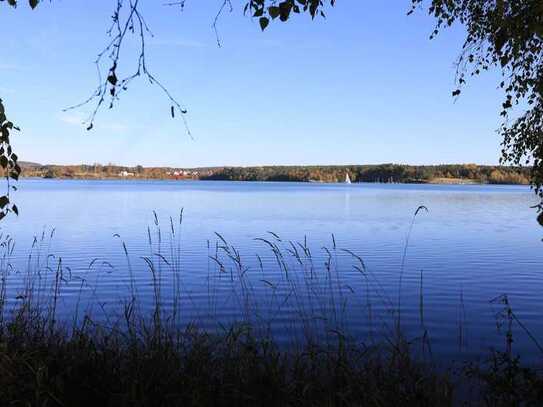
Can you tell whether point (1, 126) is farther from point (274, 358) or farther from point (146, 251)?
point (146, 251)

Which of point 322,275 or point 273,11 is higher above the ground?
point 273,11

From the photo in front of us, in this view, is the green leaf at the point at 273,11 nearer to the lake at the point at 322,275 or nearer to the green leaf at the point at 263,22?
the green leaf at the point at 263,22

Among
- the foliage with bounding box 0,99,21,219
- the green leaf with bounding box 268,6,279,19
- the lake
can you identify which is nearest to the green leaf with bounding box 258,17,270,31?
the green leaf with bounding box 268,6,279,19

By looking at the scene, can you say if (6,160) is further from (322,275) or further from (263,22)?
(322,275)

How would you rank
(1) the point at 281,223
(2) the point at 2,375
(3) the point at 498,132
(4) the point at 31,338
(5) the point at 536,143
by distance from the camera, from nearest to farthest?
(2) the point at 2,375 < (4) the point at 31,338 < (5) the point at 536,143 < (3) the point at 498,132 < (1) the point at 281,223

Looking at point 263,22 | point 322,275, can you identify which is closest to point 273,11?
point 263,22

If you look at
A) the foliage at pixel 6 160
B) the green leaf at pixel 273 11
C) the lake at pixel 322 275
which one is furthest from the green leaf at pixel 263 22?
the lake at pixel 322 275

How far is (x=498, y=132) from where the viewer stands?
9.65 meters

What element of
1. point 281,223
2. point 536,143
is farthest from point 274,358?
point 281,223

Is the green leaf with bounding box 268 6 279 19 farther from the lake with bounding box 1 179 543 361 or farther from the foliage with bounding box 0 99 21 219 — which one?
the lake with bounding box 1 179 543 361

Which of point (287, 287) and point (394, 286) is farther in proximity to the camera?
point (394, 286)

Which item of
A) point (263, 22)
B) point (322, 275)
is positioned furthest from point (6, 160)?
point (322, 275)

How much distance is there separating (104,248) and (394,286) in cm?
1370

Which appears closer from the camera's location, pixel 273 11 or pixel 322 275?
pixel 273 11
